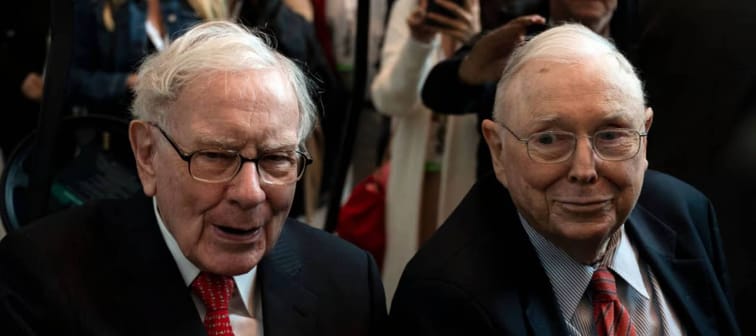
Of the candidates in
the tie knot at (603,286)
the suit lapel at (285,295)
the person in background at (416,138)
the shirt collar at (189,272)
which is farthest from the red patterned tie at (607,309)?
the person in background at (416,138)

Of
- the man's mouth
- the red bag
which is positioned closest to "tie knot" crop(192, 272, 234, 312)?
the man's mouth

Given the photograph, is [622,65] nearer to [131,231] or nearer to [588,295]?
[588,295]

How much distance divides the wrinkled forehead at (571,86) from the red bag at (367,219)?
1.16 metres

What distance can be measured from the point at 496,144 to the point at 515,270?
0.75 ft

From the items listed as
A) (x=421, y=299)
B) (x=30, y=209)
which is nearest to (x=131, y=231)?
(x=30, y=209)

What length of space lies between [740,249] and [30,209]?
60.4 inches

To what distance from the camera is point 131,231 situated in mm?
1770

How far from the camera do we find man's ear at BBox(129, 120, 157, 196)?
68.0 inches

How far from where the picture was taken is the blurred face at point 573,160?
1.69 meters

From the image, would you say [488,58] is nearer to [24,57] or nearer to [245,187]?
[245,187]

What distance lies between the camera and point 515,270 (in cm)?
178

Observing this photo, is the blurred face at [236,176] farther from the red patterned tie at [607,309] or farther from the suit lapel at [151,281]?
the red patterned tie at [607,309]

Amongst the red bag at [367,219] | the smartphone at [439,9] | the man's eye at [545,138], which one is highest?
the smartphone at [439,9]

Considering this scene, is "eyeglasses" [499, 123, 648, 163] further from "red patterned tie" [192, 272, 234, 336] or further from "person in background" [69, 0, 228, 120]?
"person in background" [69, 0, 228, 120]
